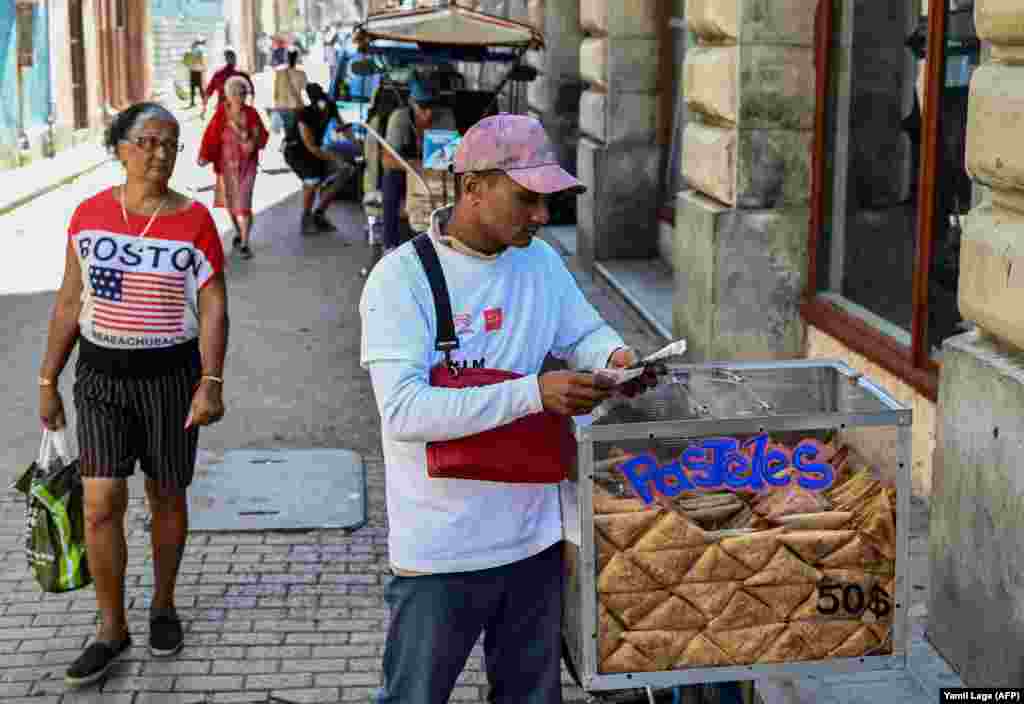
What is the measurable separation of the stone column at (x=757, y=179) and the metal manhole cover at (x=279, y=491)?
2.23 meters

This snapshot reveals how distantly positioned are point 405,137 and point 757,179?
528 centimetres

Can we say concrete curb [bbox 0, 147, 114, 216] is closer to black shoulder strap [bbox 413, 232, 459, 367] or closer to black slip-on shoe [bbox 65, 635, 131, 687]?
black slip-on shoe [bbox 65, 635, 131, 687]

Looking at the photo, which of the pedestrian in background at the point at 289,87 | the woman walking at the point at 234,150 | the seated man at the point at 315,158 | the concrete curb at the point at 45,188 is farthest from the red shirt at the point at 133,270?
the pedestrian in background at the point at 289,87

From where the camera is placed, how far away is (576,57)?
1695 centimetres

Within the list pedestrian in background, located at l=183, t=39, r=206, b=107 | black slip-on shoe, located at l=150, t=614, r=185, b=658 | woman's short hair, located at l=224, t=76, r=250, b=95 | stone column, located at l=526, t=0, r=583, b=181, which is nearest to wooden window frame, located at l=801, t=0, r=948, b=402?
black slip-on shoe, located at l=150, t=614, r=185, b=658

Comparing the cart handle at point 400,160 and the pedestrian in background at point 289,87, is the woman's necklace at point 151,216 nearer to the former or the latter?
the cart handle at point 400,160

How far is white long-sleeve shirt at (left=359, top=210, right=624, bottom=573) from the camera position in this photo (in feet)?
11.1

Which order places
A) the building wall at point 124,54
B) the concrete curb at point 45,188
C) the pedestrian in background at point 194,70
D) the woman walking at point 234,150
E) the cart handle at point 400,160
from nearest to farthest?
the cart handle at point 400,160 < the woman walking at point 234,150 < the concrete curb at point 45,188 < the building wall at point 124,54 < the pedestrian in background at point 194,70

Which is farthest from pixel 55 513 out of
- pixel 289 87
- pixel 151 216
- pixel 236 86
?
pixel 289 87

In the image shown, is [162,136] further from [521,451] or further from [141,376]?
[521,451]

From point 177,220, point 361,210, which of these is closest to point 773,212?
point 177,220

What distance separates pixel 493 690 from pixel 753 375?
1004 mm

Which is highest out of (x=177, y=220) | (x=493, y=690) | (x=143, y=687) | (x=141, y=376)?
(x=177, y=220)

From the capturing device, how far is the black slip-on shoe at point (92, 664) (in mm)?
5309
